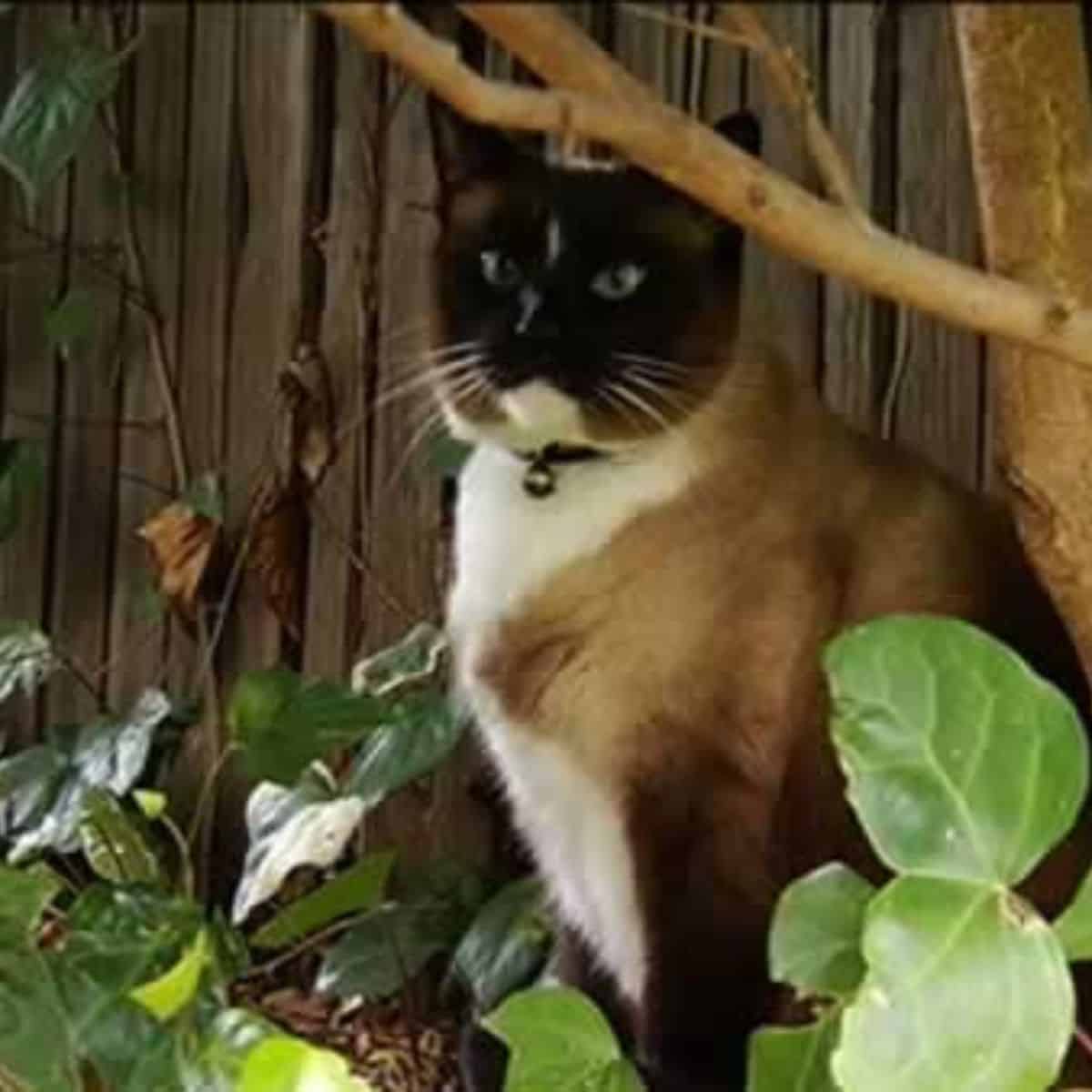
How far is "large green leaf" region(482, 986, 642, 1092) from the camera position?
1.49 metres

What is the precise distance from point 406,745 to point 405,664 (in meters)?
0.13

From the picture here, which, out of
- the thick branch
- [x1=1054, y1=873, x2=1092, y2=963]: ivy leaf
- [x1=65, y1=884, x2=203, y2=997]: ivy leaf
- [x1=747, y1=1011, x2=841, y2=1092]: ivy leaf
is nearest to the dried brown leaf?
[x1=65, y1=884, x2=203, y2=997]: ivy leaf

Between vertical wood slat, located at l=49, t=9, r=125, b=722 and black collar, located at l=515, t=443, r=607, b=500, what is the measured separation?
2.72 feet

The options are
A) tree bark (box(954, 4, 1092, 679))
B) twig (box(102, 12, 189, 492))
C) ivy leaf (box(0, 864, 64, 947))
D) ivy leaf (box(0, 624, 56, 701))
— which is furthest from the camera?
twig (box(102, 12, 189, 492))

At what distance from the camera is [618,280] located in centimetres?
163

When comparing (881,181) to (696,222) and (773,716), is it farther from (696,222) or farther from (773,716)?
(773,716)

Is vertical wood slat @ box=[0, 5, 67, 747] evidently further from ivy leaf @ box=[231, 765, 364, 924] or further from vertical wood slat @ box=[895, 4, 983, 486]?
vertical wood slat @ box=[895, 4, 983, 486]

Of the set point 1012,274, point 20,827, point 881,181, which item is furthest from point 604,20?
point 20,827

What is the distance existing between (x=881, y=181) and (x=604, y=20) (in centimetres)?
81

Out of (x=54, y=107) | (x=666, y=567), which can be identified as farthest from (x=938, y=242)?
(x=54, y=107)

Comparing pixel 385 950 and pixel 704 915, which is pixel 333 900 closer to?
pixel 385 950

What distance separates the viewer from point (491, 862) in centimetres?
219

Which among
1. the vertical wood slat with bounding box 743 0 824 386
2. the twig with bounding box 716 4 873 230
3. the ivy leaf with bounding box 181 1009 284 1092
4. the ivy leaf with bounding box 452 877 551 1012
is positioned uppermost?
the twig with bounding box 716 4 873 230

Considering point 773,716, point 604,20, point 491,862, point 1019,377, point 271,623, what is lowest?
point 491,862
